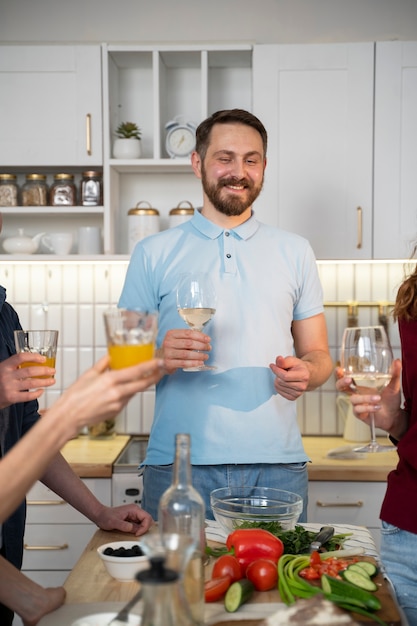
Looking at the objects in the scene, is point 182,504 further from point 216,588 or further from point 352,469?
point 352,469

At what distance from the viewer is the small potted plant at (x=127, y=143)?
3221 millimetres

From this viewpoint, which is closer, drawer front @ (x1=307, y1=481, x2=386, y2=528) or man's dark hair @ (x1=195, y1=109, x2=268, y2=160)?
man's dark hair @ (x1=195, y1=109, x2=268, y2=160)

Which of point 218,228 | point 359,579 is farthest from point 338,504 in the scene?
point 359,579

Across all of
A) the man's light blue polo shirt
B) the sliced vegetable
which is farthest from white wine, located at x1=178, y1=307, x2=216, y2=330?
the sliced vegetable

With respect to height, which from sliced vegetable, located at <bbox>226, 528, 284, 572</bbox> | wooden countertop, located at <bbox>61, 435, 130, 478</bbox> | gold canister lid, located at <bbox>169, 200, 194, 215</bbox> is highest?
gold canister lid, located at <bbox>169, 200, 194, 215</bbox>

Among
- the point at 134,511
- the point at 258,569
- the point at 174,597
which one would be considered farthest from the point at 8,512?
the point at 134,511

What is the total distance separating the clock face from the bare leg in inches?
87.4

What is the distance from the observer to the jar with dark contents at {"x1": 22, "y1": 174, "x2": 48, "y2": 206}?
3.29m

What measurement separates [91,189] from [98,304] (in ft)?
1.91

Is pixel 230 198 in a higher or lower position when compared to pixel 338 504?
higher

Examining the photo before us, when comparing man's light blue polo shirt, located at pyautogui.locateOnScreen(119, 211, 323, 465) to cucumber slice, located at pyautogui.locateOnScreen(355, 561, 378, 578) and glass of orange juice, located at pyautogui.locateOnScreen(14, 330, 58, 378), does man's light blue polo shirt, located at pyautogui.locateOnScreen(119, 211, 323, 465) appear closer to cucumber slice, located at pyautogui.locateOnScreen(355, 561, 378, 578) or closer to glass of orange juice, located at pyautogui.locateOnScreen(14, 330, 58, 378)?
glass of orange juice, located at pyautogui.locateOnScreen(14, 330, 58, 378)

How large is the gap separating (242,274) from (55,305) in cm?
155

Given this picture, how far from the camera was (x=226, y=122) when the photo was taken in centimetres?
234

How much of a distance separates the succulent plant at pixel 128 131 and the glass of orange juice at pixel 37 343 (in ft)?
5.44
